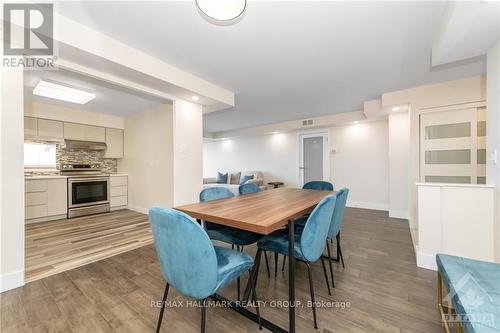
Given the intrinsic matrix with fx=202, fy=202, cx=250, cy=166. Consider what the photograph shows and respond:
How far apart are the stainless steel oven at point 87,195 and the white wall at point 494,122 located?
6.50 meters

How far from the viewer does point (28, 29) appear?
1779mm

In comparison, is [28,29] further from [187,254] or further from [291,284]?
[291,284]

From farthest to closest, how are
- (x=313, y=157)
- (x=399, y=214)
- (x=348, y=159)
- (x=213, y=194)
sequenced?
(x=313, y=157)
(x=348, y=159)
(x=399, y=214)
(x=213, y=194)

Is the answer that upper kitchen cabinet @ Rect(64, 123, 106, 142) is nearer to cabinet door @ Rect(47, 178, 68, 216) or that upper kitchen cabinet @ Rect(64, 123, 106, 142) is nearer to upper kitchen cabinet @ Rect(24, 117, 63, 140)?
upper kitchen cabinet @ Rect(24, 117, 63, 140)

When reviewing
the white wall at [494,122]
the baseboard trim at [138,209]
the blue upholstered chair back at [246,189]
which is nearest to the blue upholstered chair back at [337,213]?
the blue upholstered chair back at [246,189]

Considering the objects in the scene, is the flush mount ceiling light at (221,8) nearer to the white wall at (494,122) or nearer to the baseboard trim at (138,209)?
the white wall at (494,122)

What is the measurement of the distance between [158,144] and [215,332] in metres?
3.67

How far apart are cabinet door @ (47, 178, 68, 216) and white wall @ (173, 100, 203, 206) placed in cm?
283

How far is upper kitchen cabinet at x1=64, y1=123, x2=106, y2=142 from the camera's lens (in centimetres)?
453

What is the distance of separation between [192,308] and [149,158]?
142 inches

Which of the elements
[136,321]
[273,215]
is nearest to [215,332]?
[136,321]

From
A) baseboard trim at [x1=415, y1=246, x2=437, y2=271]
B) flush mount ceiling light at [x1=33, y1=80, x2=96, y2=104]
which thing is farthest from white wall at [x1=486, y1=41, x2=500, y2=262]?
flush mount ceiling light at [x1=33, y1=80, x2=96, y2=104]

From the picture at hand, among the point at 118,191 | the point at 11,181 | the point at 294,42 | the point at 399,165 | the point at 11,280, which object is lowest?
the point at 11,280

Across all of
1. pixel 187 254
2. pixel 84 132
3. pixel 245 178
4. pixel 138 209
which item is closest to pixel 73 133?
pixel 84 132
